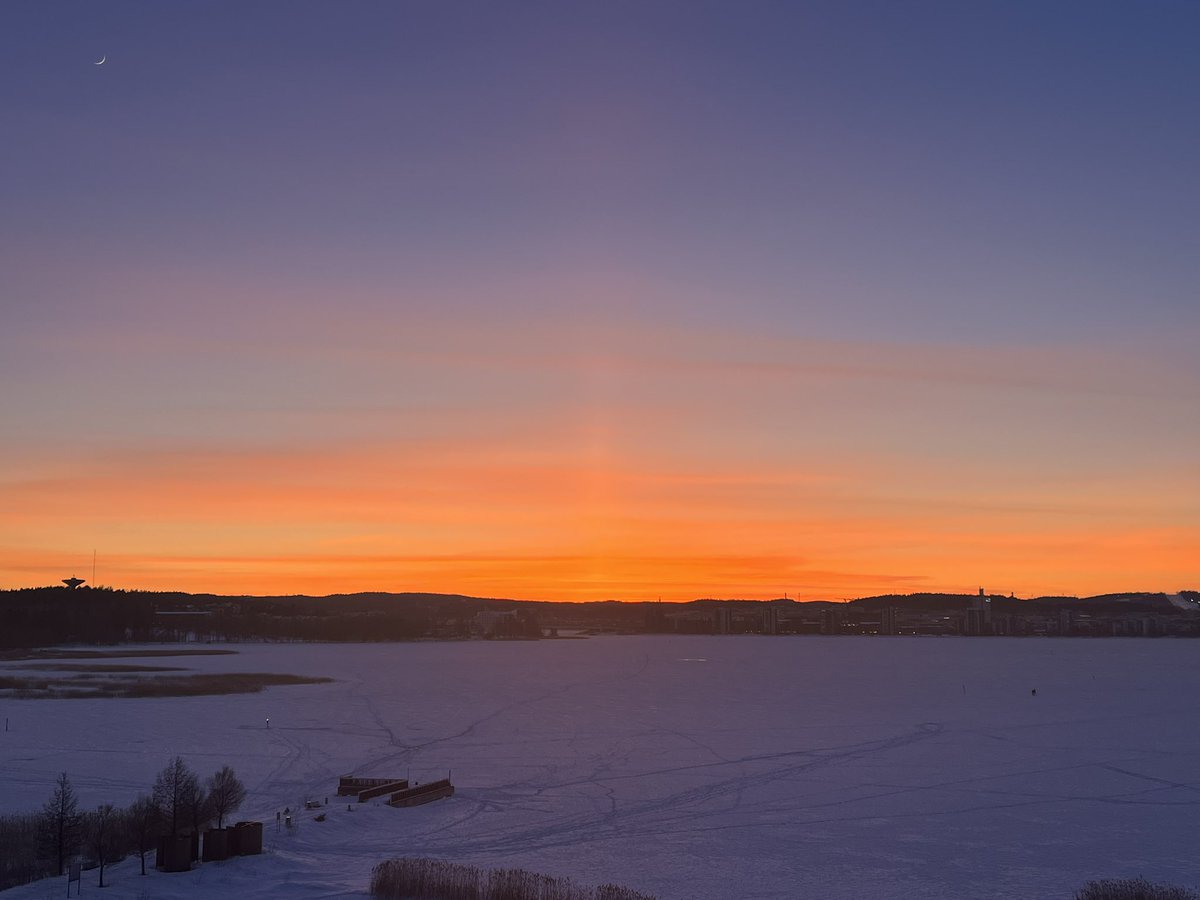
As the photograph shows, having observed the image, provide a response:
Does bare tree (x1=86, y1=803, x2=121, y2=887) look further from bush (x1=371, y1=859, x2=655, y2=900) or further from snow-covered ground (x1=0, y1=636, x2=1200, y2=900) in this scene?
bush (x1=371, y1=859, x2=655, y2=900)

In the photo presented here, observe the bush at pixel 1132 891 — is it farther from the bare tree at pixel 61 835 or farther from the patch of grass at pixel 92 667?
the patch of grass at pixel 92 667

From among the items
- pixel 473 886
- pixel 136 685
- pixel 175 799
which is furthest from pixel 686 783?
pixel 136 685

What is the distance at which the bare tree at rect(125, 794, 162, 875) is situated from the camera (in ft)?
110

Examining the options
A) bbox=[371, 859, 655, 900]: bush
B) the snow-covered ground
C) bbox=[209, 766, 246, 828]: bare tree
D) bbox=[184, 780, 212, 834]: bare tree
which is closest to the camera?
bbox=[371, 859, 655, 900]: bush

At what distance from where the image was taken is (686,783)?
4781 cm

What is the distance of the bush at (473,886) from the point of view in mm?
29375

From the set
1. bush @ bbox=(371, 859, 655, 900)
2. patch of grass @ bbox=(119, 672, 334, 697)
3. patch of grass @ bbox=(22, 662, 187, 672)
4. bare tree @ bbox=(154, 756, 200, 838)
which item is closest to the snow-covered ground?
bush @ bbox=(371, 859, 655, 900)

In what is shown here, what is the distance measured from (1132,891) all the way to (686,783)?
2139 cm

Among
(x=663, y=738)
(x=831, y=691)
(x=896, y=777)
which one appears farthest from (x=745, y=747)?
(x=831, y=691)

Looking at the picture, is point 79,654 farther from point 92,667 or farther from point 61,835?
point 61,835

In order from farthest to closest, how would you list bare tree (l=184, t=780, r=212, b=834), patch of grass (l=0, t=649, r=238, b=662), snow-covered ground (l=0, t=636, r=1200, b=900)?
patch of grass (l=0, t=649, r=238, b=662) → bare tree (l=184, t=780, r=212, b=834) → snow-covered ground (l=0, t=636, r=1200, b=900)

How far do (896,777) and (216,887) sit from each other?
103 feet

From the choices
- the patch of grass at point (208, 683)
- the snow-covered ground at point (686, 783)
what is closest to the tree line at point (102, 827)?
the snow-covered ground at point (686, 783)

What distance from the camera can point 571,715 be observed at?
77.8m
